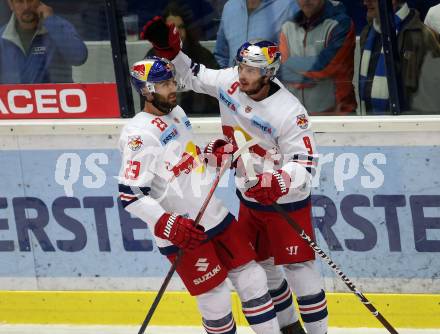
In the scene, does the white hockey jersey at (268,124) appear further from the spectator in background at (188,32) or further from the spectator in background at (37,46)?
the spectator in background at (37,46)

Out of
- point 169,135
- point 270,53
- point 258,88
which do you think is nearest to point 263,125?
point 258,88

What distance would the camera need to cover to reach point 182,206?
5.29m

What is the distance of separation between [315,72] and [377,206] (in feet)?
2.75

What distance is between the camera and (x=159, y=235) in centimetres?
507

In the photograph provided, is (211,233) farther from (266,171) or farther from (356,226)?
(356,226)

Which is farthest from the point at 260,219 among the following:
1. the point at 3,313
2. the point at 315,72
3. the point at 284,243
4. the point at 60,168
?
the point at 3,313

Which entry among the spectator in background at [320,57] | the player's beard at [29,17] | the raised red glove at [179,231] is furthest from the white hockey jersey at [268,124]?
the player's beard at [29,17]

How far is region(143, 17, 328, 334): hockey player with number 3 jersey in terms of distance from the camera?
5.27m

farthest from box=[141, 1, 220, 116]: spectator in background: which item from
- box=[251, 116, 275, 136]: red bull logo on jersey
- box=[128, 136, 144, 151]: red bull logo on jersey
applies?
box=[128, 136, 144, 151]: red bull logo on jersey

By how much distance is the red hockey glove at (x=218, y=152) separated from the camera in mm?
5371

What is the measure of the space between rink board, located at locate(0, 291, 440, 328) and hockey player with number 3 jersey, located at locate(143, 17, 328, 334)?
0.67m

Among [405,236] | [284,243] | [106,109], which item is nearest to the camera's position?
[284,243]

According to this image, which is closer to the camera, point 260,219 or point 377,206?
point 260,219

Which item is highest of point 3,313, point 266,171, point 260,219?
point 266,171
